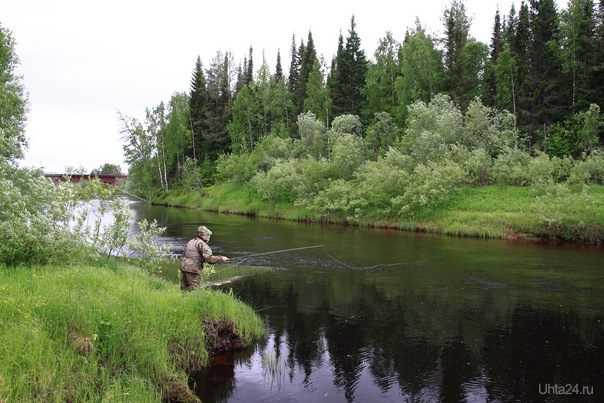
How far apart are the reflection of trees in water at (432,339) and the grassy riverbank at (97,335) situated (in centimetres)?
211

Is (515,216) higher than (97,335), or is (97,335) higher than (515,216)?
(515,216)

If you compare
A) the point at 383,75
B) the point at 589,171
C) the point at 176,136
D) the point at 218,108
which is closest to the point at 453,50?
the point at 383,75

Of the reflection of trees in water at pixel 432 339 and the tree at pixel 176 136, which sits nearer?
the reflection of trees in water at pixel 432 339

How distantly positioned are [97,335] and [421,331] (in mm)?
7260

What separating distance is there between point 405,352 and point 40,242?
8.57 meters

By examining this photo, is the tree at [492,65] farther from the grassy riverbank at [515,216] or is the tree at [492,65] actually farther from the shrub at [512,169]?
the grassy riverbank at [515,216]

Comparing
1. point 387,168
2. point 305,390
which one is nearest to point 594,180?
point 387,168

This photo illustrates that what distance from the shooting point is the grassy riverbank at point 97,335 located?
5312mm

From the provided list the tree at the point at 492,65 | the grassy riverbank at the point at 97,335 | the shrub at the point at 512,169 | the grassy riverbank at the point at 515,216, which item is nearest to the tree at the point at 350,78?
the tree at the point at 492,65

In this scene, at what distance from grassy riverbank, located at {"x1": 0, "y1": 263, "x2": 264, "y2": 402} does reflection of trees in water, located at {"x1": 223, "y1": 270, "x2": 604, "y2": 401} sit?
211cm

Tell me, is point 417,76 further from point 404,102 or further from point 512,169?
point 512,169

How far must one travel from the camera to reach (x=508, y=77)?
1725 inches

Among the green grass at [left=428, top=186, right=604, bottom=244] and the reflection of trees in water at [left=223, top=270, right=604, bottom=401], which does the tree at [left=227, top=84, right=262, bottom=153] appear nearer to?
the green grass at [left=428, top=186, right=604, bottom=244]

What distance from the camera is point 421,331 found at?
10.0 metres
